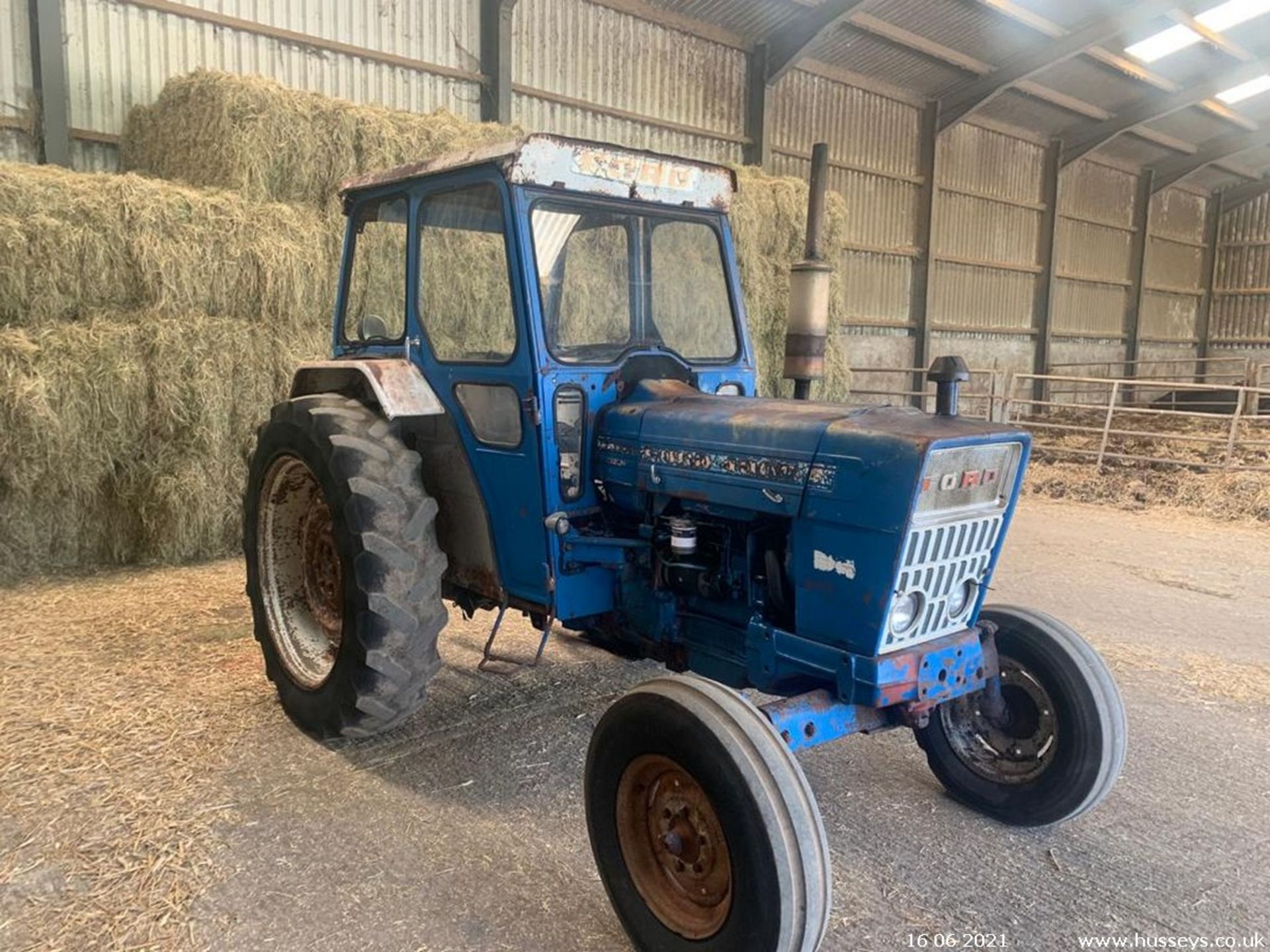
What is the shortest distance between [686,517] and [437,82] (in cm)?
770

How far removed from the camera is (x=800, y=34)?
470 inches

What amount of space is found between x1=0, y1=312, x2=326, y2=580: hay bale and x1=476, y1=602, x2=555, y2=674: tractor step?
233cm

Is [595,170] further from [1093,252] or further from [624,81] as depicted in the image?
[1093,252]

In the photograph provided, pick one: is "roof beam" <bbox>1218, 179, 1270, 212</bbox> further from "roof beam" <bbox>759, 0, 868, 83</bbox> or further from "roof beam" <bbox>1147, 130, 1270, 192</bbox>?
"roof beam" <bbox>759, 0, 868, 83</bbox>

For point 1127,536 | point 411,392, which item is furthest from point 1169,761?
point 1127,536

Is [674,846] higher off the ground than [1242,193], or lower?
lower

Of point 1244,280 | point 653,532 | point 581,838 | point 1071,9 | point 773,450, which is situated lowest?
point 581,838

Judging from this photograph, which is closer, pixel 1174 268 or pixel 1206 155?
pixel 1206 155

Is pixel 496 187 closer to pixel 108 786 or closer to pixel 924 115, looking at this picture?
pixel 108 786

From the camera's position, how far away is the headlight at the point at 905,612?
8.94 ft

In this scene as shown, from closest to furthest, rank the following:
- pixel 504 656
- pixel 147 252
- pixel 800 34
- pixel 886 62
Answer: pixel 504 656 < pixel 147 252 < pixel 800 34 < pixel 886 62

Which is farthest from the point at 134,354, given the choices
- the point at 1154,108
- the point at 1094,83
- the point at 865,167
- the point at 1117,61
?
the point at 1154,108

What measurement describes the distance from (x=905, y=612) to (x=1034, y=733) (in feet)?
2.74

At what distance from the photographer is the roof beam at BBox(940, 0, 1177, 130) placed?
12617 mm
